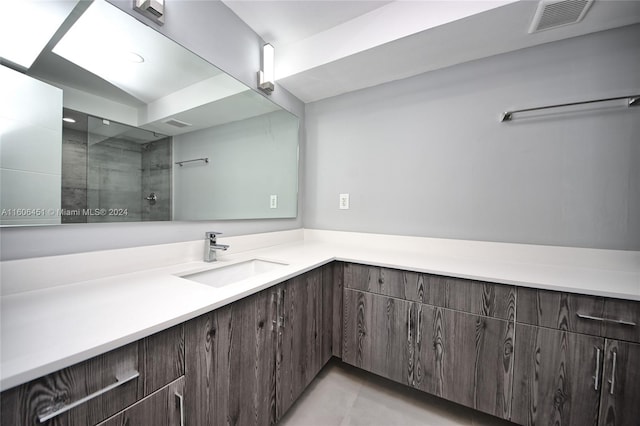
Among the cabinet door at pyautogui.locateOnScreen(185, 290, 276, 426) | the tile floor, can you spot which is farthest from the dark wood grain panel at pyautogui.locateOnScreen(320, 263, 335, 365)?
the cabinet door at pyautogui.locateOnScreen(185, 290, 276, 426)

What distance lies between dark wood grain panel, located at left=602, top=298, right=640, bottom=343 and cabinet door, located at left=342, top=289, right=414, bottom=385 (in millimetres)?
746

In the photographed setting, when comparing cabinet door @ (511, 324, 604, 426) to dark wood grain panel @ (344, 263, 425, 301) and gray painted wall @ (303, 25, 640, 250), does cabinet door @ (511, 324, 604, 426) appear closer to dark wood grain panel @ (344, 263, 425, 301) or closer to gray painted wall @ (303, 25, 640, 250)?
dark wood grain panel @ (344, 263, 425, 301)

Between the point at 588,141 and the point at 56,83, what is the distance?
2.50 meters

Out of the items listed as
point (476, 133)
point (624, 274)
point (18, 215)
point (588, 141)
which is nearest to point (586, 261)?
point (624, 274)

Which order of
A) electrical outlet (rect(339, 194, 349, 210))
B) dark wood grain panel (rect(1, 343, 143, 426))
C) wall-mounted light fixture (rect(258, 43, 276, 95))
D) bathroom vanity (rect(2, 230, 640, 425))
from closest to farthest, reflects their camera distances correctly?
dark wood grain panel (rect(1, 343, 143, 426)), bathroom vanity (rect(2, 230, 640, 425)), wall-mounted light fixture (rect(258, 43, 276, 95)), electrical outlet (rect(339, 194, 349, 210))

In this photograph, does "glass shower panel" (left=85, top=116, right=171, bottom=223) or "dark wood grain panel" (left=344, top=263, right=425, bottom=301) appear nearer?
"glass shower panel" (left=85, top=116, right=171, bottom=223)

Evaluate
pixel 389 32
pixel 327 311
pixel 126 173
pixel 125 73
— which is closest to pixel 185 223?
pixel 126 173

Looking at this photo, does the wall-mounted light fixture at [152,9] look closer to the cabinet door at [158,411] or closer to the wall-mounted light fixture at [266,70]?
the wall-mounted light fixture at [266,70]

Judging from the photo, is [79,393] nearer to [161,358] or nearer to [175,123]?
[161,358]

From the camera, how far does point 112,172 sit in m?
0.99

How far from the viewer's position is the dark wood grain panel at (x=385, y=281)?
1.32 metres

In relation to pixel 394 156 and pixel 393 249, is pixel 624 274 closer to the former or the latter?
pixel 393 249

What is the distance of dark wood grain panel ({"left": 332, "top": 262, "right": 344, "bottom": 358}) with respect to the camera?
61.2 inches

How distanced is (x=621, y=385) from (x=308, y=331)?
1.32 meters
